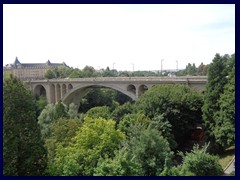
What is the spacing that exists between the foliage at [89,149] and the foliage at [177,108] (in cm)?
629

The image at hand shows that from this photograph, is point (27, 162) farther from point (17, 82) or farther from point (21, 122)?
point (17, 82)

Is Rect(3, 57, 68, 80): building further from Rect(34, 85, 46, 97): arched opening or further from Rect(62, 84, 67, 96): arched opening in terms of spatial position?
Rect(62, 84, 67, 96): arched opening

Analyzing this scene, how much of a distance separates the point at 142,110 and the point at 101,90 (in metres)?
33.8

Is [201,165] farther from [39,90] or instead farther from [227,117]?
[39,90]

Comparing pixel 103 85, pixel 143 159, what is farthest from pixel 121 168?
pixel 103 85

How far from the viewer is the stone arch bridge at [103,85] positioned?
28261 millimetres

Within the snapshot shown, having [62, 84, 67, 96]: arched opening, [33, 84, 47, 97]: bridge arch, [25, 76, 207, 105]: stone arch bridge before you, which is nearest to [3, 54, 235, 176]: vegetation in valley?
[25, 76, 207, 105]: stone arch bridge

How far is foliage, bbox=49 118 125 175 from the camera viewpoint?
12.9 m

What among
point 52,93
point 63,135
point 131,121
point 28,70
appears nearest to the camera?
point 131,121

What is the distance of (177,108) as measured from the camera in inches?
A: 854

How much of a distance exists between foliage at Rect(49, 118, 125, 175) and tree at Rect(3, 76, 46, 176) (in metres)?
0.91

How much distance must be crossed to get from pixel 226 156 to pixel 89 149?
30.1 feet

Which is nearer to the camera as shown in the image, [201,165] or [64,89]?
[201,165]
